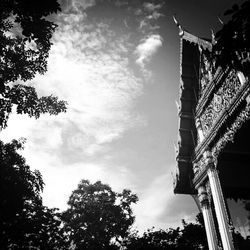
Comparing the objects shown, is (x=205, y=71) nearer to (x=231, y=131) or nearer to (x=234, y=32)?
(x=231, y=131)

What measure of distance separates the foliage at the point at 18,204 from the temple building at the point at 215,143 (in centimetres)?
988

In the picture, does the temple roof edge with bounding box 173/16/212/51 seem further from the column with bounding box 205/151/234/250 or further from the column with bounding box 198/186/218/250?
the column with bounding box 198/186/218/250

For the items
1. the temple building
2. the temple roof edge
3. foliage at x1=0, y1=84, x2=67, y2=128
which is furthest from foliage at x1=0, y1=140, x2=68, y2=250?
the temple roof edge

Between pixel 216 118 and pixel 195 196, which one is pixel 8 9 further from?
pixel 195 196

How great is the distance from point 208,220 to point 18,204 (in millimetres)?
13469

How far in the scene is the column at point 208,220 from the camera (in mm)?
10516

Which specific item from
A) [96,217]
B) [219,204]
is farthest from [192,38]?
[96,217]

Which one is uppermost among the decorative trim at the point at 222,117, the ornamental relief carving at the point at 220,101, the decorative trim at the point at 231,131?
the ornamental relief carving at the point at 220,101

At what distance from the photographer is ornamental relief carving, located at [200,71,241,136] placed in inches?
371

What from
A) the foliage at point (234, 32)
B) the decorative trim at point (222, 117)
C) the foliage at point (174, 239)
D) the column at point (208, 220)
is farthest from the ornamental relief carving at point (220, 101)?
the foliage at point (174, 239)

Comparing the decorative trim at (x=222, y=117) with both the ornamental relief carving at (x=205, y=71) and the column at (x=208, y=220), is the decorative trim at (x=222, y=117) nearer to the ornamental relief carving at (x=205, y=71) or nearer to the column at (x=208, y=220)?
the column at (x=208, y=220)

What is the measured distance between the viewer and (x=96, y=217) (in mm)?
34469

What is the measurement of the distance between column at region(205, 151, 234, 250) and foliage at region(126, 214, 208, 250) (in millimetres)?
22538

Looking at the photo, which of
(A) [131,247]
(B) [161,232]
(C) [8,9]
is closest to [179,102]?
(C) [8,9]
